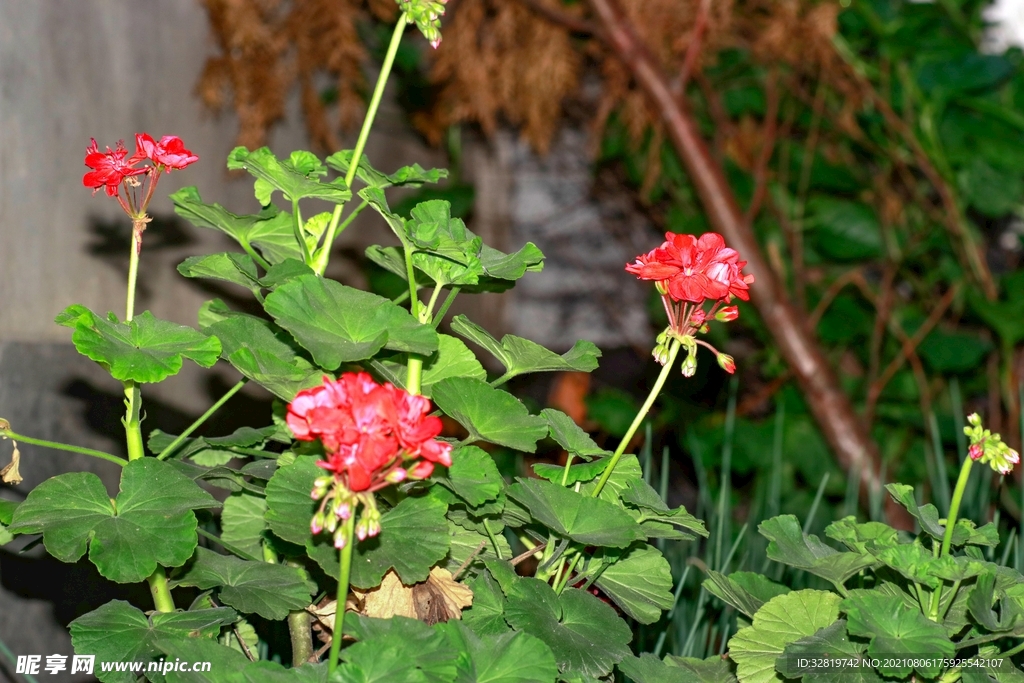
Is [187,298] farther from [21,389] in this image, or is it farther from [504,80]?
[504,80]

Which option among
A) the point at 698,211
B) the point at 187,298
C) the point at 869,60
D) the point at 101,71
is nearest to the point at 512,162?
the point at 698,211

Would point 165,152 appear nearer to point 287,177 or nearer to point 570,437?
point 287,177

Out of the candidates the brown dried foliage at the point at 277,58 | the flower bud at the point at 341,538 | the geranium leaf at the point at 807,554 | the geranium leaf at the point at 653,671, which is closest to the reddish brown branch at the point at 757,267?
the brown dried foliage at the point at 277,58

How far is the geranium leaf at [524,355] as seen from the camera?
0.62 metres

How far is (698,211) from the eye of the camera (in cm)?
196

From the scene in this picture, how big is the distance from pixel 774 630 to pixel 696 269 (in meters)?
0.26

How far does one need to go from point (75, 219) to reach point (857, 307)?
1489 millimetres

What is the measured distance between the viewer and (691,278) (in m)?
0.58

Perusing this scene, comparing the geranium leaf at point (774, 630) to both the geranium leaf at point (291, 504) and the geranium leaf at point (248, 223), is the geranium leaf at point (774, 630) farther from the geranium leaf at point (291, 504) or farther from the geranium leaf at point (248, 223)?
the geranium leaf at point (248, 223)

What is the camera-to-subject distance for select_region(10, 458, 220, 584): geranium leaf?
538mm

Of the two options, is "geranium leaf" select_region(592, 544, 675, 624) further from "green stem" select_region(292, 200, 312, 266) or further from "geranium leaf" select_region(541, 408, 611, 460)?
"green stem" select_region(292, 200, 312, 266)

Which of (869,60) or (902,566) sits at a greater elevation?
(869,60)

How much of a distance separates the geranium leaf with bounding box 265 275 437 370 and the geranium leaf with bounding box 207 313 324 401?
0.03 meters

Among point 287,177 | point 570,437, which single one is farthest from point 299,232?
point 570,437
